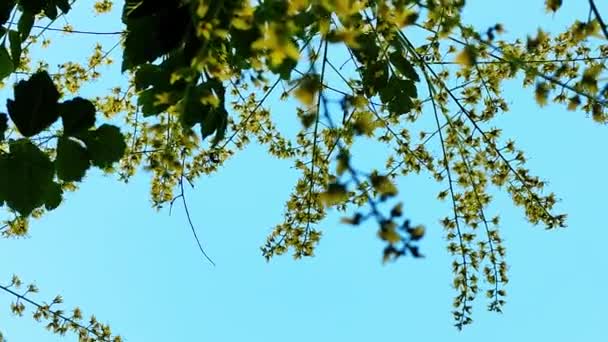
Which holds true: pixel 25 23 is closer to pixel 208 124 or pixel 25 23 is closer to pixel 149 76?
pixel 149 76

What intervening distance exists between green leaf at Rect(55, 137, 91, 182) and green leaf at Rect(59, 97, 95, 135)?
0.04 meters

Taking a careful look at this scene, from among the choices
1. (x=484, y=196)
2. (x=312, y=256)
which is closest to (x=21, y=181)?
(x=312, y=256)

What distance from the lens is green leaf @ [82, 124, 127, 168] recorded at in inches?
58.4

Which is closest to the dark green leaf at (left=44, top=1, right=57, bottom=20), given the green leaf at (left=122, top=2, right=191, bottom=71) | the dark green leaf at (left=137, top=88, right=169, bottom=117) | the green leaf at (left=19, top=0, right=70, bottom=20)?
the green leaf at (left=19, top=0, right=70, bottom=20)

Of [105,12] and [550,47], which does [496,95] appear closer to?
[550,47]

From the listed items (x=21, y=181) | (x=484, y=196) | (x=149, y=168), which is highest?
(x=484, y=196)

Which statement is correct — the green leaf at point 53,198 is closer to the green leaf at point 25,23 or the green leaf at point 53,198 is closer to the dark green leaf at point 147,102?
the dark green leaf at point 147,102

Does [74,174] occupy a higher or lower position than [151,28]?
lower

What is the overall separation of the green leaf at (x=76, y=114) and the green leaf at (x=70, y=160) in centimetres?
4

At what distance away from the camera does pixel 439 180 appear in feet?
8.02

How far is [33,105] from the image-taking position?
1.39 m

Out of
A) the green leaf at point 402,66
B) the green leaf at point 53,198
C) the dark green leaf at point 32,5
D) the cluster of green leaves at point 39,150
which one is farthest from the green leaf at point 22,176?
the green leaf at point 402,66

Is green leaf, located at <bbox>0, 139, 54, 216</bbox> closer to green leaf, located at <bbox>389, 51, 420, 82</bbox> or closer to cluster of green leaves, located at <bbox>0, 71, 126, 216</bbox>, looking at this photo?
cluster of green leaves, located at <bbox>0, 71, 126, 216</bbox>

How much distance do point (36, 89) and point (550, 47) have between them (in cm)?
157
